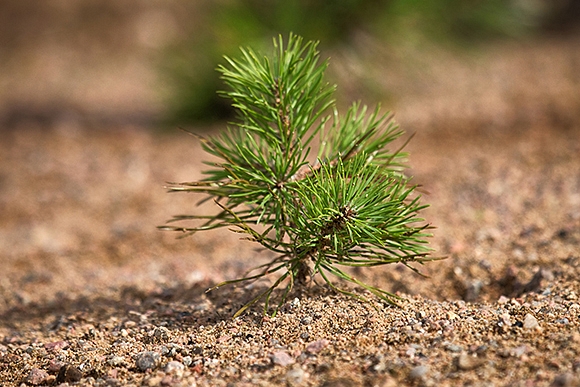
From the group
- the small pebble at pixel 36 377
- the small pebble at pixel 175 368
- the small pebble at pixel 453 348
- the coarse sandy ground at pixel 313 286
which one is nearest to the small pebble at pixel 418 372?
the coarse sandy ground at pixel 313 286

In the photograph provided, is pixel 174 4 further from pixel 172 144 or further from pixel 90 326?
pixel 90 326

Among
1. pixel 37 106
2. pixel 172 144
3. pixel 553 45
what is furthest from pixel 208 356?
pixel 553 45

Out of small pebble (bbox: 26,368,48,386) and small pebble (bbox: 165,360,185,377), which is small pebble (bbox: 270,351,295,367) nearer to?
small pebble (bbox: 165,360,185,377)

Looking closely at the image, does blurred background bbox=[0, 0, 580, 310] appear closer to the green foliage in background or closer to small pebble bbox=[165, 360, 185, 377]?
the green foliage in background

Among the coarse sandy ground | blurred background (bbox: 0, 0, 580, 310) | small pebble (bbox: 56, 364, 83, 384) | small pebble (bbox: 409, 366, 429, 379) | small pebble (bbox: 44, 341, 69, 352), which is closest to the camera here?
small pebble (bbox: 409, 366, 429, 379)

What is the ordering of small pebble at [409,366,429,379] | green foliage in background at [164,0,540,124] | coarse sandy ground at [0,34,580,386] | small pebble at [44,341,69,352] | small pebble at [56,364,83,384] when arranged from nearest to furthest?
small pebble at [409,366,429,379], coarse sandy ground at [0,34,580,386], small pebble at [56,364,83,384], small pebble at [44,341,69,352], green foliage in background at [164,0,540,124]

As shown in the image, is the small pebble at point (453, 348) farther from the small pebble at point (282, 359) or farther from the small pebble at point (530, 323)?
the small pebble at point (282, 359)

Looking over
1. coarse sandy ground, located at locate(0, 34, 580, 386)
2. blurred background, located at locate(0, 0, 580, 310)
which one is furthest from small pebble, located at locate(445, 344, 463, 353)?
blurred background, located at locate(0, 0, 580, 310)

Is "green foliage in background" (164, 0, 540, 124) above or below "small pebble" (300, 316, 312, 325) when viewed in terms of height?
above

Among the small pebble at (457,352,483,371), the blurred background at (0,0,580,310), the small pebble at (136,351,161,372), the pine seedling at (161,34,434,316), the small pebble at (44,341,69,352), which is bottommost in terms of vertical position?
the small pebble at (457,352,483,371)

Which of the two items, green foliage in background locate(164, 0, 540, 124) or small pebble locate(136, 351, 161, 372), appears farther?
green foliage in background locate(164, 0, 540, 124)
